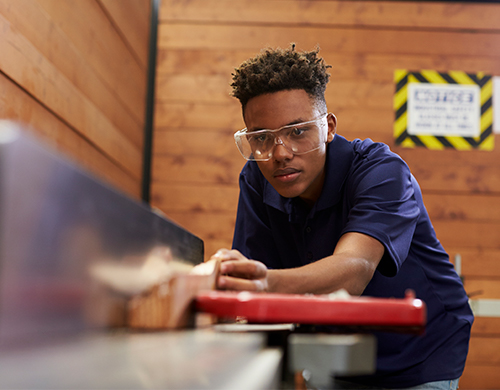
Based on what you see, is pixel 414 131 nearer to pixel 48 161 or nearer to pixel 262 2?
→ pixel 262 2

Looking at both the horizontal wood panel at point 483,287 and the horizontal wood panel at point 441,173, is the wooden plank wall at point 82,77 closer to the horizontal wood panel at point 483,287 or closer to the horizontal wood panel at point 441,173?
the horizontal wood panel at point 441,173

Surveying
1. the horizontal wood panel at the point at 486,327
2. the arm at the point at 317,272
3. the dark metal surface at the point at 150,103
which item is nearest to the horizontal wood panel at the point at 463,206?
the horizontal wood panel at the point at 486,327

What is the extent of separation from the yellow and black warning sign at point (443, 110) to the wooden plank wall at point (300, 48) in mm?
51

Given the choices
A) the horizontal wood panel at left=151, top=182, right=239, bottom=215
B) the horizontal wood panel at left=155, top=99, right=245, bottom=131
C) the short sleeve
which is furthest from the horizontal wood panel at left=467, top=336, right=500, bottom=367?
the short sleeve

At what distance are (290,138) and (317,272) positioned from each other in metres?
0.41

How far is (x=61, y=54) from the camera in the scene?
1.71 meters

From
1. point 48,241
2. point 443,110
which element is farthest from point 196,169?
point 48,241

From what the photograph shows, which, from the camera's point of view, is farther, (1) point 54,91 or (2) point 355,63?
(2) point 355,63

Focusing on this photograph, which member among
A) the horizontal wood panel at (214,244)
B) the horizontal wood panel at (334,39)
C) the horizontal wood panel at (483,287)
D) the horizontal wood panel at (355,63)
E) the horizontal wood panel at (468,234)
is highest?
the horizontal wood panel at (334,39)

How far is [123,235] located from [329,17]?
9.12 feet

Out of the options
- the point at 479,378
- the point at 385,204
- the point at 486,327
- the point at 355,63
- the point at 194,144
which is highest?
the point at 355,63

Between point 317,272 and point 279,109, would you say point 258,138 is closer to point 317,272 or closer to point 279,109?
point 279,109

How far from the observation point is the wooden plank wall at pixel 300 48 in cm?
287

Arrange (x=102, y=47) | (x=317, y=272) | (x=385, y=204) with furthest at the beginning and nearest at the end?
1. (x=102, y=47)
2. (x=385, y=204)
3. (x=317, y=272)
